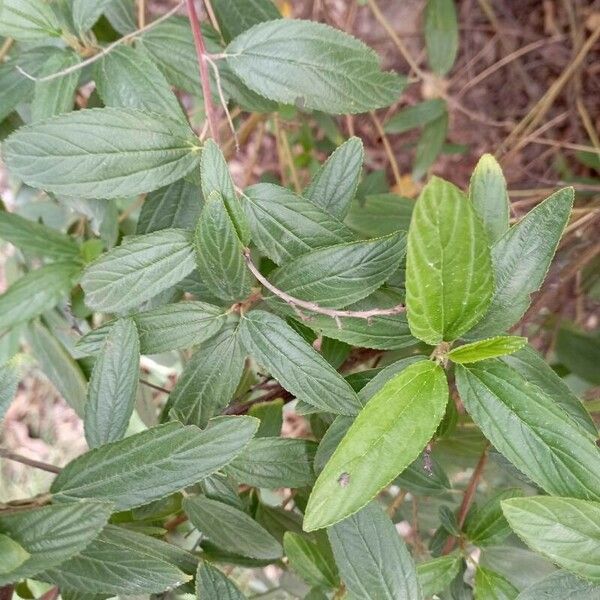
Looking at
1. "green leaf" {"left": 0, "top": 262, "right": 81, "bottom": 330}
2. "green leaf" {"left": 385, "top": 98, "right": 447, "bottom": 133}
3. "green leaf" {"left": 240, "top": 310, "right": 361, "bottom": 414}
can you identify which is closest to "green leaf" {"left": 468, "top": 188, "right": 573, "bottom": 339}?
"green leaf" {"left": 240, "top": 310, "right": 361, "bottom": 414}

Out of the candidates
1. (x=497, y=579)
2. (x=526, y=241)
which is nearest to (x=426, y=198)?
(x=526, y=241)

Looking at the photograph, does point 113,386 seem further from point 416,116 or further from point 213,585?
point 416,116

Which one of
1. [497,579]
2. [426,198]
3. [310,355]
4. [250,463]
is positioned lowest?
[497,579]

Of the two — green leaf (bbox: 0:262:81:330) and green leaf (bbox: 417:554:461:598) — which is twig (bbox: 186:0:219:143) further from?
green leaf (bbox: 417:554:461:598)

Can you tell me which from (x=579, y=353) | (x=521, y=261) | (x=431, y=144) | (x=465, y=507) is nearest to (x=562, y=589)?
(x=465, y=507)

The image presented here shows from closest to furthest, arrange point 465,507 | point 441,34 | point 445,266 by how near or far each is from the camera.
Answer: point 445,266 < point 465,507 < point 441,34

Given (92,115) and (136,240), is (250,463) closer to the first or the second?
(136,240)
